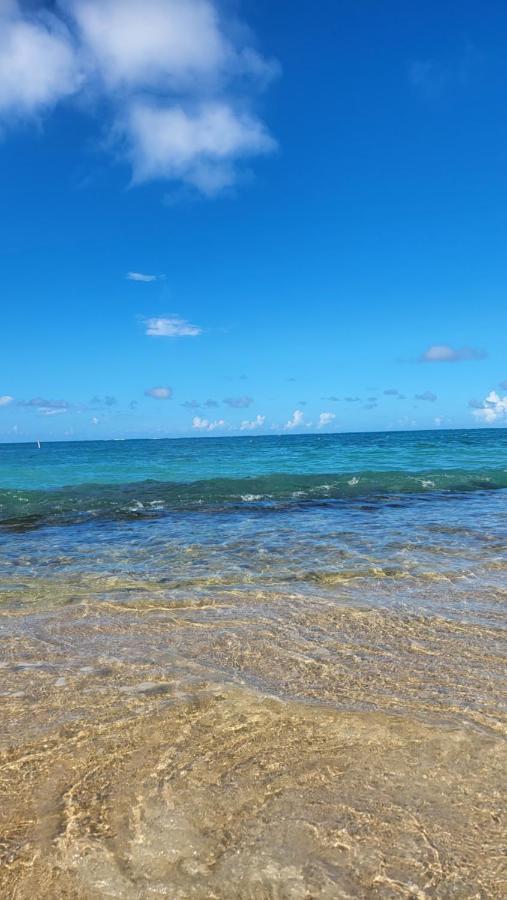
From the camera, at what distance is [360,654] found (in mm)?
4582

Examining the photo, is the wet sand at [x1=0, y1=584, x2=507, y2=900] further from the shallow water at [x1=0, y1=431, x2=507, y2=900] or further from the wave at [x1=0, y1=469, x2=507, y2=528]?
the wave at [x1=0, y1=469, x2=507, y2=528]

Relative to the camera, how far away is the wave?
1455 centimetres

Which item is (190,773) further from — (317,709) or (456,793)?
(456,793)

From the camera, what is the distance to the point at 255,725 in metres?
3.40

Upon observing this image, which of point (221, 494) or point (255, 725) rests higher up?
point (221, 494)

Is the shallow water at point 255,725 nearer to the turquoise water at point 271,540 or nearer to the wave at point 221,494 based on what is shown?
the turquoise water at point 271,540

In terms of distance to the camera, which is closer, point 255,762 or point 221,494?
point 255,762

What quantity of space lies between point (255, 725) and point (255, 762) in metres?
0.40

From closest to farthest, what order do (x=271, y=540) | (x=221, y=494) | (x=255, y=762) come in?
(x=255, y=762), (x=271, y=540), (x=221, y=494)

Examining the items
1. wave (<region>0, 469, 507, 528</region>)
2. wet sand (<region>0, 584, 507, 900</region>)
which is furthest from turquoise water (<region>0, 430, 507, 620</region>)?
wet sand (<region>0, 584, 507, 900</region>)

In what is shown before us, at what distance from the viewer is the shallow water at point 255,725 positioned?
2266mm

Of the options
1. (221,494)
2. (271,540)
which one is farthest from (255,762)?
(221,494)

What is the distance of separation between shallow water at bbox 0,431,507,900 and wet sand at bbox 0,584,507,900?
12mm

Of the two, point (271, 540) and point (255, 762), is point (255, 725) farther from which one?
point (271, 540)
